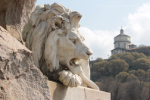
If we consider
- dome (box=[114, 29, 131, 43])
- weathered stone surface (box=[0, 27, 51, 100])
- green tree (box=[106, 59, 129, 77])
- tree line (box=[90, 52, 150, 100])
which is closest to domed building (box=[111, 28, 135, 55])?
dome (box=[114, 29, 131, 43])

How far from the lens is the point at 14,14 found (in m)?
4.08

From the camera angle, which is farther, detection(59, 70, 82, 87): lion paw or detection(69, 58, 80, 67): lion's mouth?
detection(69, 58, 80, 67): lion's mouth

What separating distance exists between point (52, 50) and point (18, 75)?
1066mm

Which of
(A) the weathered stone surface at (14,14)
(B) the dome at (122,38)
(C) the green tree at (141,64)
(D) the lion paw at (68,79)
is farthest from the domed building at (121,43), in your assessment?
(D) the lion paw at (68,79)

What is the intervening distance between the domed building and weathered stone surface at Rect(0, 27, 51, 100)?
261ft

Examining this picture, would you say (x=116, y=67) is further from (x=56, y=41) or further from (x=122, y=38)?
(x=56, y=41)

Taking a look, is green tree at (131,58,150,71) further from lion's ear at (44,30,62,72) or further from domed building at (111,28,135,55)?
lion's ear at (44,30,62,72)

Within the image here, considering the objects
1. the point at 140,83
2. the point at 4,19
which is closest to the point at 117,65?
the point at 140,83

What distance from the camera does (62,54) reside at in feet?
9.15

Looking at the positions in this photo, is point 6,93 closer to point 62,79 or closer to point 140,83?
point 62,79

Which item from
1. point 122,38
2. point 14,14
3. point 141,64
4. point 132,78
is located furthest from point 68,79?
point 122,38

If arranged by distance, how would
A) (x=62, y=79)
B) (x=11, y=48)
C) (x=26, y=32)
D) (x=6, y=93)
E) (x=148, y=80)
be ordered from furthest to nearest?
(x=148, y=80) → (x=26, y=32) → (x=62, y=79) → (x=11, y=48) → (x=6, y=93)

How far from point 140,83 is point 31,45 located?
42934 millimetres

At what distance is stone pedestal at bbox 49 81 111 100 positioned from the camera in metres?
2.37
